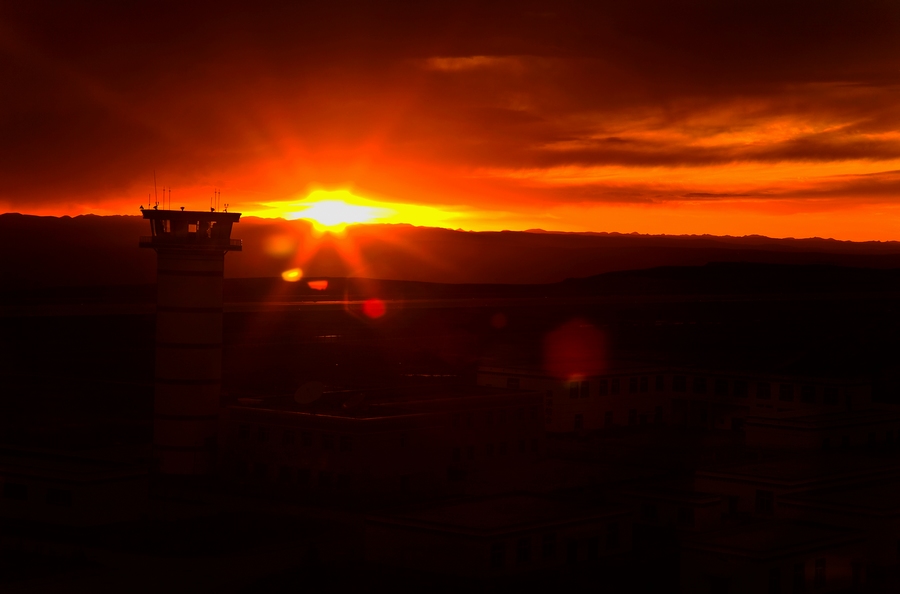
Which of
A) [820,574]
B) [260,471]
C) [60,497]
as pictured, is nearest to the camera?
[820,574]

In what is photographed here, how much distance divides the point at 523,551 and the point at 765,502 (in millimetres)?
9982

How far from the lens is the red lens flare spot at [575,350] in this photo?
186 feet

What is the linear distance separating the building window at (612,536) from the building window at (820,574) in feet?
21.2

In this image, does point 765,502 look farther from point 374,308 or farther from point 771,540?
point 374,308

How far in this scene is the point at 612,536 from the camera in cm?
3553

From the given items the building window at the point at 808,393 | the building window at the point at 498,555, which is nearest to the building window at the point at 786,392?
the building window at the point at 808,393

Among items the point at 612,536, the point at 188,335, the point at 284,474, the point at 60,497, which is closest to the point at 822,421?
the point at 612,536

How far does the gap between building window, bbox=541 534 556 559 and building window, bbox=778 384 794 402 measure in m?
27.4

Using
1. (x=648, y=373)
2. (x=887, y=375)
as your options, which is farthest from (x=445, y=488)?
(x=887, y=375)

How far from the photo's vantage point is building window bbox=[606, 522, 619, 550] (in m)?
35.4

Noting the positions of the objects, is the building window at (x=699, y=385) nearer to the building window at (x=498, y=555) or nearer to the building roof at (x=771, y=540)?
the building roof at (x=771, y=540)

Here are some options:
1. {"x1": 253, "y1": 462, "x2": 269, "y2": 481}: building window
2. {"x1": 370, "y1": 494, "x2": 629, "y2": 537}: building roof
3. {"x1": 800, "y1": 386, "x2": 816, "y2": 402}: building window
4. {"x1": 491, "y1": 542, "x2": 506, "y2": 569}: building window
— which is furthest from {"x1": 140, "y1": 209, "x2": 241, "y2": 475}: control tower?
{"x1": 800, "y1": 386, "x2": 816, "y2": 402}: building window

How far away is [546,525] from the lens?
3331 cm

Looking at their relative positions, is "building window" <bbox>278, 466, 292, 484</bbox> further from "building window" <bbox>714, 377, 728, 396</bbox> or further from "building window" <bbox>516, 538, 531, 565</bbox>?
"building window" <bbox>714, 377, 728, 396</bbox>
